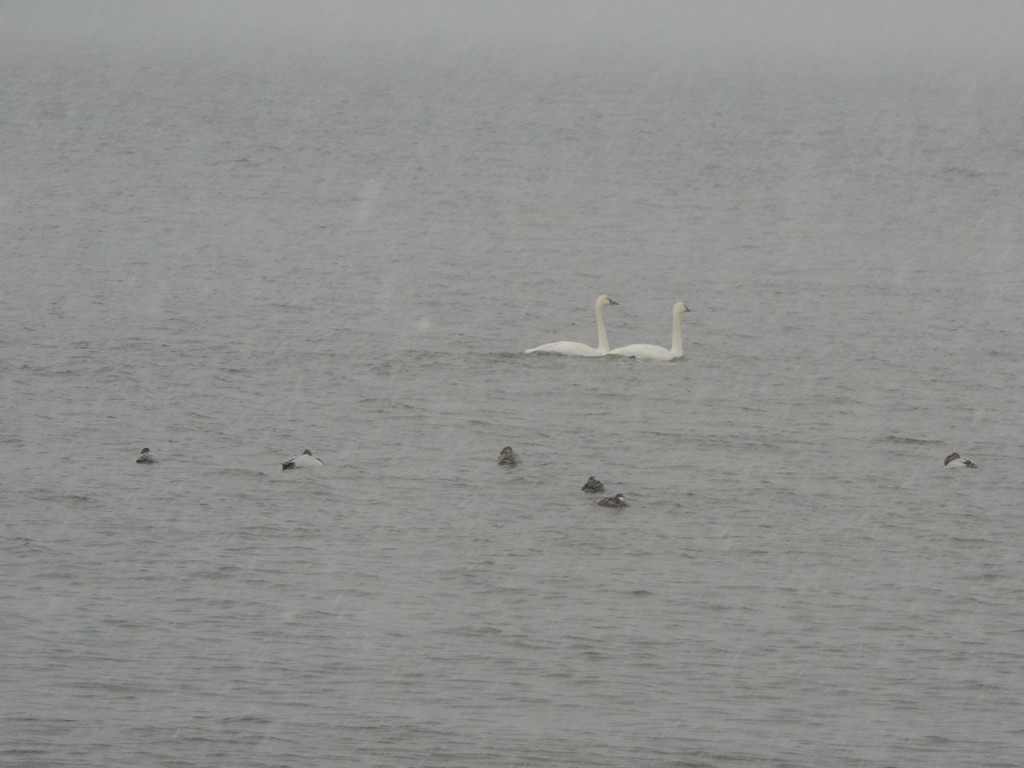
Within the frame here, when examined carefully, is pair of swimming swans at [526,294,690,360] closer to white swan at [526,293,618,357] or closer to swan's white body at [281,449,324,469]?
white swan at [526,293,618,357]

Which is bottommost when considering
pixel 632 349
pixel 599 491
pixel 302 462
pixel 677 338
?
pixel 599 491

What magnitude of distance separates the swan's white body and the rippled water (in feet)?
0.53

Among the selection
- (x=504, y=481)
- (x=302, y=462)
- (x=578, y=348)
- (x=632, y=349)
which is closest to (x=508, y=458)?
(x=504, y=481)

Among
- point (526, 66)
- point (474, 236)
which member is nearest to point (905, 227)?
point (474, 236)

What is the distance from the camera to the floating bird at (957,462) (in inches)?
949

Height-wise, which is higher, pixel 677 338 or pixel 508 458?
pixel 677 338

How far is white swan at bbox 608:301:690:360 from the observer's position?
31.3 m

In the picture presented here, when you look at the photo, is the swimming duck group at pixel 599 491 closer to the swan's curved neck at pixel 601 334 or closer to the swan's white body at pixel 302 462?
the swan's white body at pixel 302 462

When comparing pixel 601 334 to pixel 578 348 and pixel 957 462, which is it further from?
pixel 957 462

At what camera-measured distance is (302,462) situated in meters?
23.8

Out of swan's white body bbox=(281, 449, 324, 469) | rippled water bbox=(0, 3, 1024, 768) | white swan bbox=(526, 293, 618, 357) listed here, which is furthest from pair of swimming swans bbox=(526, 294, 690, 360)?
swan's white body bbox=(281, 449, 324, 469)

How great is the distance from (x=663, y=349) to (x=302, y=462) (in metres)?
9.47

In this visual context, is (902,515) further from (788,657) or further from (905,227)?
(905,227)

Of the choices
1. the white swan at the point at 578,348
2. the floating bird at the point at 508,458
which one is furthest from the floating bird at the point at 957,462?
the white swan at the point at 578,348
